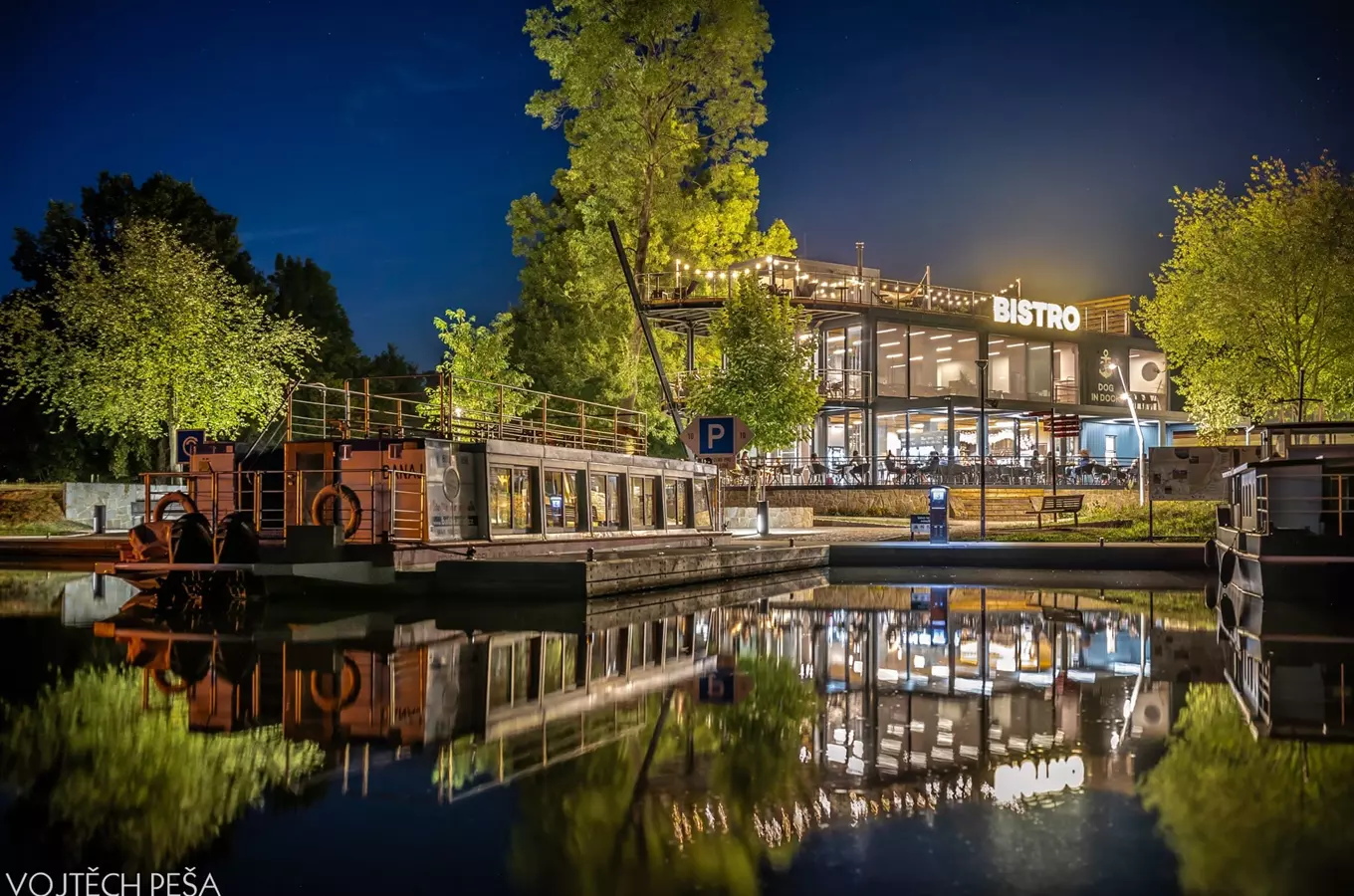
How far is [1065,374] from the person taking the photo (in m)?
50.8

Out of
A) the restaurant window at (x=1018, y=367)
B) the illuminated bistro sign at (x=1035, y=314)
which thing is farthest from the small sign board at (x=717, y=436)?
the restaurant window at (x=1018, y=367)

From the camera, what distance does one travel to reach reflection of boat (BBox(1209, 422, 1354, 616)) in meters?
15.3

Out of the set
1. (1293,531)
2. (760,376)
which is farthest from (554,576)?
(760,376)

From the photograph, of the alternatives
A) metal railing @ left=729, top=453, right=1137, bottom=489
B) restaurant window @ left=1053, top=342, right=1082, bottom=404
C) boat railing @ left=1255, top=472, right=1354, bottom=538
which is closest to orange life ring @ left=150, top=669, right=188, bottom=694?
boat railing @ left=1255, top=472, right=1354, bottom=538

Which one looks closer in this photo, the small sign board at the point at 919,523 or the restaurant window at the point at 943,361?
the small sign board at the point at 919,523

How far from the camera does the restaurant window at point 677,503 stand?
26859 millimetres

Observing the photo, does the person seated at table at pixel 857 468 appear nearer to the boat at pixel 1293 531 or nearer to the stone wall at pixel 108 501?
the boat at pixel 1293 531

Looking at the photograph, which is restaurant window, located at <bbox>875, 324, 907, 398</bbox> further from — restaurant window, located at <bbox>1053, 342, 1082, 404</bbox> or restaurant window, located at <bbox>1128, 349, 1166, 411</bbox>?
restaurant window, located at <bbox>1128, 349, 1166, 411</bbox>

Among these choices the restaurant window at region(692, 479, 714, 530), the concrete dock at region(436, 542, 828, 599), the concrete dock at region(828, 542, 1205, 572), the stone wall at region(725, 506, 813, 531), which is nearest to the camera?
the concrete dock at region(436, 542, 828, 599)

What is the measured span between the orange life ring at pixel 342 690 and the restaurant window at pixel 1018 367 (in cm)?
4197

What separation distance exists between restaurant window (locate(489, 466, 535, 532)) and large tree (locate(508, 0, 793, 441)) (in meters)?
19.0

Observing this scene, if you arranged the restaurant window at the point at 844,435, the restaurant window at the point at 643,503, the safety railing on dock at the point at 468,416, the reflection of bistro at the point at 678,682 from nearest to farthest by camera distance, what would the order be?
the reflection of bistro at the point at 678,682 < the safety railing on dock at the point at 468,416 < the restaurant window at the point at 643,503 < the restaurant window at the point at 844,435

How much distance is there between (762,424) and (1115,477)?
14.7 m

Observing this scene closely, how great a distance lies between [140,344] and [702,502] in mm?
18237
